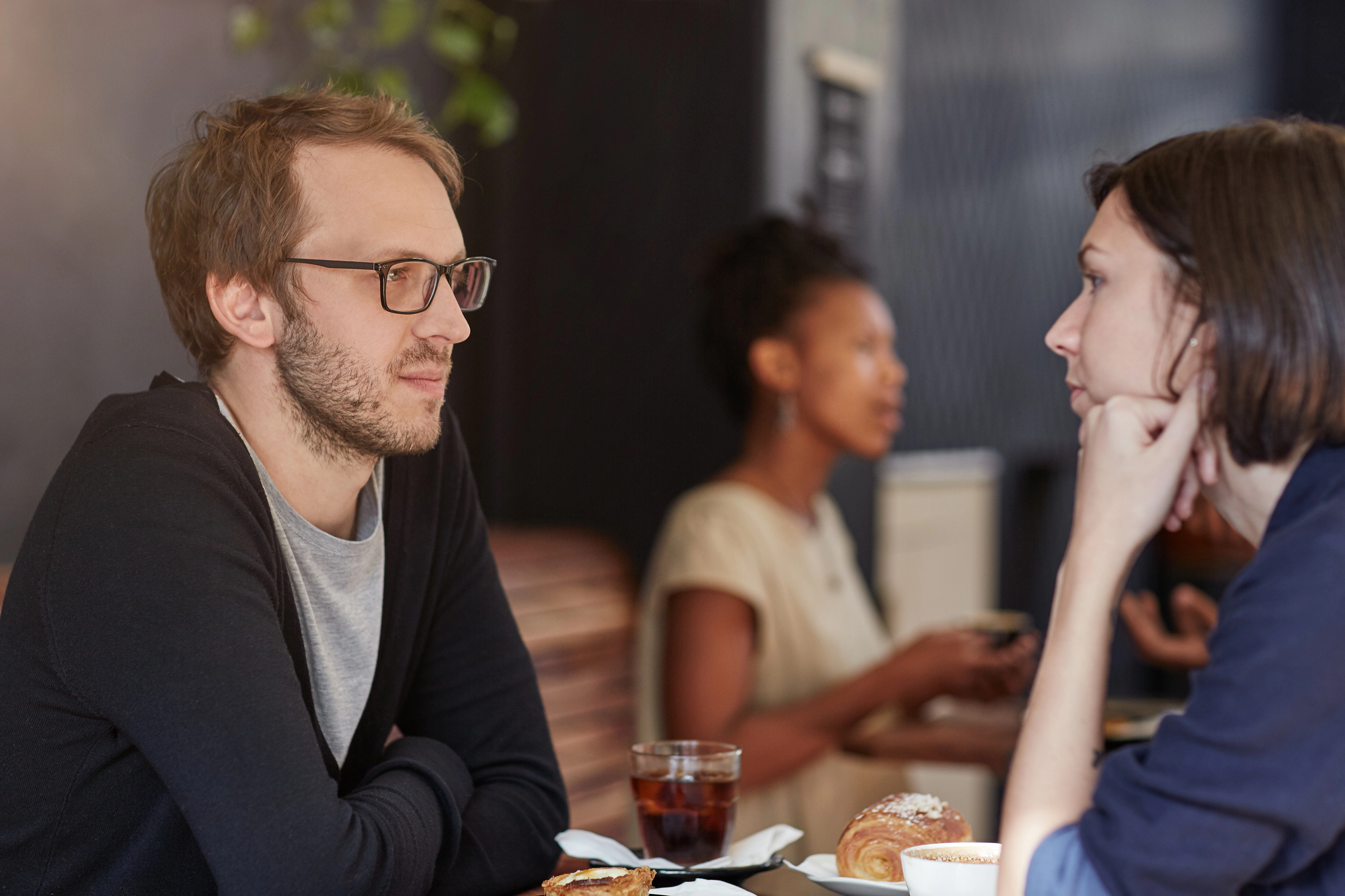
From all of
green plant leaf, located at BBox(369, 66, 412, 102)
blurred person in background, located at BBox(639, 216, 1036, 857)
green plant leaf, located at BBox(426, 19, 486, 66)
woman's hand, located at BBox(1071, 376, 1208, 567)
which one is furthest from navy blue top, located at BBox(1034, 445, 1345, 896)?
green plant leaf, located at BBox(426, 19, 486, 66)

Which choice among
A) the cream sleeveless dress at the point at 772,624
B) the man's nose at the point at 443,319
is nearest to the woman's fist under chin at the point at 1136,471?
the man's nose at the point at 443,319

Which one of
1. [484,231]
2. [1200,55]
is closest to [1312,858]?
[484,231]

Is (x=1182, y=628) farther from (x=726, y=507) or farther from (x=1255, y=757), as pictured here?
(x=1255, y=757)

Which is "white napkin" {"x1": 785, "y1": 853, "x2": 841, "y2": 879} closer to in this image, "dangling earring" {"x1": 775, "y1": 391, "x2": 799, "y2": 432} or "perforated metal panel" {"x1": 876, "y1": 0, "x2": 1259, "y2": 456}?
"dangling earring" {"x1": 775, "y1": 391, "x2": 799, "y2": 432}

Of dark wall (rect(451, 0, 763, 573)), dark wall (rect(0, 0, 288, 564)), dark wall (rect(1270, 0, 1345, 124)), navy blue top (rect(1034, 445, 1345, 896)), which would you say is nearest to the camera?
navy blue top (rect(1034, 445, 1345, 896))

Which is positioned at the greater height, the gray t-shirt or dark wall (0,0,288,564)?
dark wall (0,0,288,564)

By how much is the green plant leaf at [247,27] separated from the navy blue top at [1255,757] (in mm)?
2052

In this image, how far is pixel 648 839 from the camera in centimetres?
116

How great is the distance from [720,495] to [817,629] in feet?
1.04

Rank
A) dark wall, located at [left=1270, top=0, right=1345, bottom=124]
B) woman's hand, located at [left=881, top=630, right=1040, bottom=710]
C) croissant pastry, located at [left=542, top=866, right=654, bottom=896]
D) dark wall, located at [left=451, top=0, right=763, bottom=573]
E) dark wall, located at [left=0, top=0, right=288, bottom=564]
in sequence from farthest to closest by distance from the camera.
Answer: dark wall, located at [left=1270, top=0, right=1345, bottom=124]
dark wall, located at [left=451, top=0, right=763, bottom=573]
woman's hand, located at [left=881, top=630, right=1040, bottom=710]
dark wall, located at [left=0, top=0, right=288, bottom=564]
croissant pastry, located at [left=542, top=866, right=654, bottom=896]

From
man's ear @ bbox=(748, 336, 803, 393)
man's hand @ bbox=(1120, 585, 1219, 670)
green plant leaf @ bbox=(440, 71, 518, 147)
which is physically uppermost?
green plant leaf @ bbox=(440, 71, 518, 147)

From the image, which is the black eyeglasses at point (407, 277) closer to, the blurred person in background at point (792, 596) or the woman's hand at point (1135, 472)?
the woman's hand at point (1135, 472)

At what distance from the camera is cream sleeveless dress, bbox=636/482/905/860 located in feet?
7.48

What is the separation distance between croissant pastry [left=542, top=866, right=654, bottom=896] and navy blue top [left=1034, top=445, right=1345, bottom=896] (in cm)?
33
